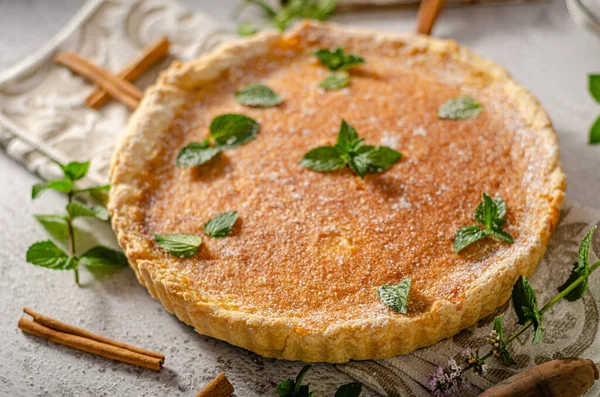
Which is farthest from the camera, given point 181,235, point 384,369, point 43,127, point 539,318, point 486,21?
point 486,21

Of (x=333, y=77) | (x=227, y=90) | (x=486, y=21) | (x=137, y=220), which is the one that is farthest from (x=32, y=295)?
(x=486, y=21)

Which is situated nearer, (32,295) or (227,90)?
(32,295)

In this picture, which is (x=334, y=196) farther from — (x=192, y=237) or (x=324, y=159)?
(x=192, y=237)

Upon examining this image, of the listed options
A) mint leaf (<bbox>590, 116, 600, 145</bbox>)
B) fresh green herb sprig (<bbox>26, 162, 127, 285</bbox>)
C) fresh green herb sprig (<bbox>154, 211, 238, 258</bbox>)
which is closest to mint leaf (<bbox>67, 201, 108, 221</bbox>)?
fresh green herb sprig (<bbox>26, 162, 127, 285</bbox>)

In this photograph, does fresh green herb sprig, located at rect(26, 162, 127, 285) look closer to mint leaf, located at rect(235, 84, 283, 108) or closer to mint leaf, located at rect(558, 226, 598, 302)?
mint leaf, located at rect(235, 84, 283, 108)

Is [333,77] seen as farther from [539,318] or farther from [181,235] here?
[539,318]

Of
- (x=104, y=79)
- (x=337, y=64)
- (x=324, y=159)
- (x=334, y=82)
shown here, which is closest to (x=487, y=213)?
(x=324, y=159)

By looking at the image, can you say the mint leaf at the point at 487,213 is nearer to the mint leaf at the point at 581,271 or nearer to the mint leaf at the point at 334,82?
the mint leaf at the point at 581,271
